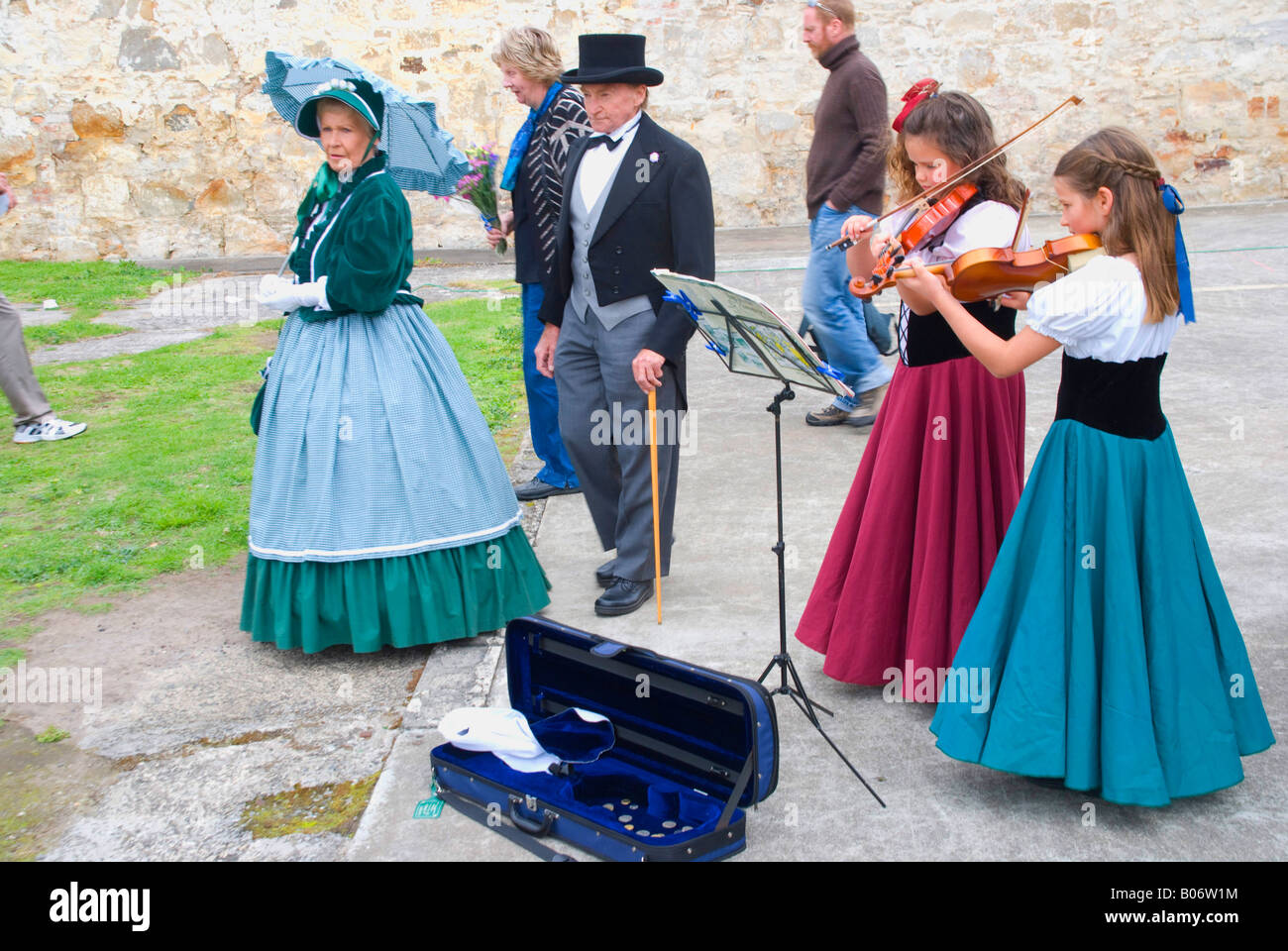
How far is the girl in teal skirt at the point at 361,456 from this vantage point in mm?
3938

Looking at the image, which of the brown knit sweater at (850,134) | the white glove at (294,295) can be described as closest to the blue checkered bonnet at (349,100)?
the white glove at (294,295)

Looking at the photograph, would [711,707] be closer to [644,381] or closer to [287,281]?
[644,381]

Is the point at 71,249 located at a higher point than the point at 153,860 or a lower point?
higher

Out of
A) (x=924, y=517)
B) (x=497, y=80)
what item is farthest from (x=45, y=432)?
(x=497, y=80)

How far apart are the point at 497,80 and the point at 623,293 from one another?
9553mm

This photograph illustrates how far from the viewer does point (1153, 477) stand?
9.53 feet

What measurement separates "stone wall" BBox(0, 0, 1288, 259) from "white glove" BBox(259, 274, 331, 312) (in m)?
9.24

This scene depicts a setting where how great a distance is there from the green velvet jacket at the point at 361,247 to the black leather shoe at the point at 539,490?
1742 millimetres

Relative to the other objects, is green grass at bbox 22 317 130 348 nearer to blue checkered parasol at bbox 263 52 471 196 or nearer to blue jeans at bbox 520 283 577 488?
blue jeans at bbox 520 283 577 488

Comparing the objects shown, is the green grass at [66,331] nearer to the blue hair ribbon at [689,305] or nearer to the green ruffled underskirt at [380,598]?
the green ruffled underskirt at [380,598]

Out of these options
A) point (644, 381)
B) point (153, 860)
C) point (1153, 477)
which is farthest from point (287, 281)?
point (1153, 477)

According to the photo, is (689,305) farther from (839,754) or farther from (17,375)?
(17,375)

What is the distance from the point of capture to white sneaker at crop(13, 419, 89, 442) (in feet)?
22.6

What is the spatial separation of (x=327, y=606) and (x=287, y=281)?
1133mm
